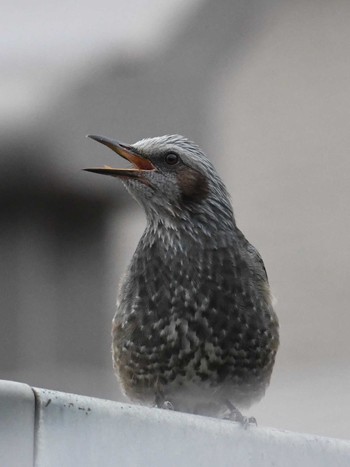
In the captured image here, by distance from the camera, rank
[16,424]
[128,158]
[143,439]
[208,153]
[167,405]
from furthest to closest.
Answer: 1. [208,153]
2. [128,158]
3. [167,405]
4. [143,439]
5. [16,424]

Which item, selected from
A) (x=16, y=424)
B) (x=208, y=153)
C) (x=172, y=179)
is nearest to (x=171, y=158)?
(x=172, y=179)

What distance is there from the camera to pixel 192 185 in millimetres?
4723

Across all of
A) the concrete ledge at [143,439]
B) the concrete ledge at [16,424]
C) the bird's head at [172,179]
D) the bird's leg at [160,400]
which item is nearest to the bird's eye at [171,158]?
the bird's head at [172,179]

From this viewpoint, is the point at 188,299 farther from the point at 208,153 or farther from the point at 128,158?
the point at 208,153

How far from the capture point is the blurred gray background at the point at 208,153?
36.5 ft

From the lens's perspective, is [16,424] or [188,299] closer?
[16,424]

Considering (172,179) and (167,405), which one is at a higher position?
(172,179)

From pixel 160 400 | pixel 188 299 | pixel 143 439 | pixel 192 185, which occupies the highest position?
pixel 192 185

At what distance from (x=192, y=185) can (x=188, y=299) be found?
0.45 metres

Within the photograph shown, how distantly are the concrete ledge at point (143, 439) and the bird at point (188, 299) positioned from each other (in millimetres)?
1165

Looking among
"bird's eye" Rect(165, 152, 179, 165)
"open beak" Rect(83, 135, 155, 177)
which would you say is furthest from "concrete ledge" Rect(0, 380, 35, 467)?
"bird's eye" Rect(165, 152, 179, 165)

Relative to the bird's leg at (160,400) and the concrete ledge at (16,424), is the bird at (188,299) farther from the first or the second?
the concrete ledge at (16,424)

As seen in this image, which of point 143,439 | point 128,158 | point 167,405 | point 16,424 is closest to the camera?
point 16,424

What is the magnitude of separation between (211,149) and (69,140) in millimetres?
1150
